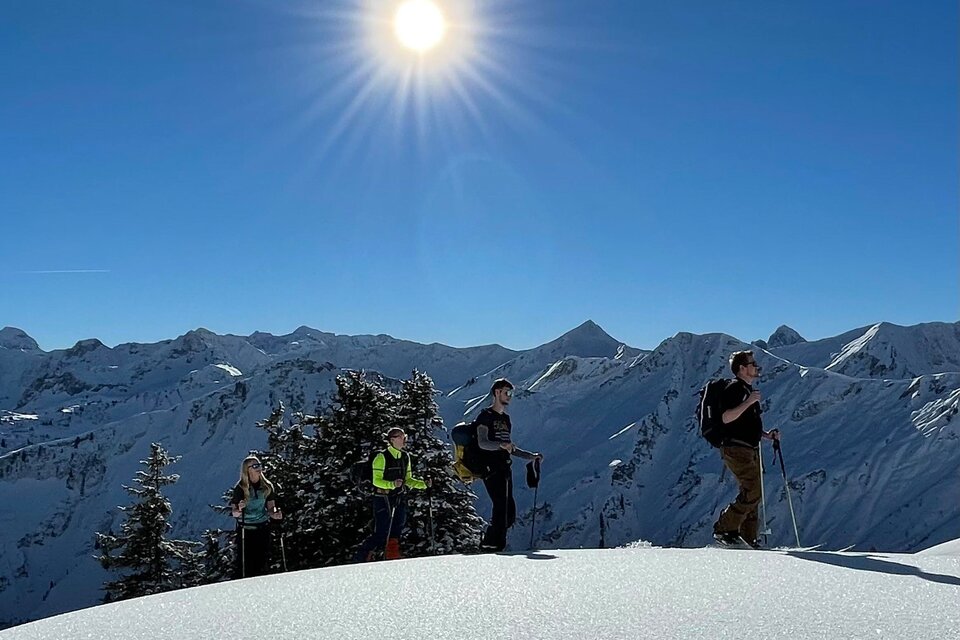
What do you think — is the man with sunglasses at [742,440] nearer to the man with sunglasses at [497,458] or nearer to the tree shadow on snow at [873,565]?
the tree shadow on snow at [873,565]

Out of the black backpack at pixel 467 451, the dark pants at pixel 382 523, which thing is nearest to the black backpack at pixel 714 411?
the black backpack at pixel 467 451

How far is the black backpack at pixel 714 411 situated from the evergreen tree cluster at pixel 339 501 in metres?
12.3

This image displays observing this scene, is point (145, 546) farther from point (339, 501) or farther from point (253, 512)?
point (253, 512)

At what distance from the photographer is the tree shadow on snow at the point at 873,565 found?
16.1 ft

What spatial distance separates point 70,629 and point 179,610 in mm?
614

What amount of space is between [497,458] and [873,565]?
4664mm

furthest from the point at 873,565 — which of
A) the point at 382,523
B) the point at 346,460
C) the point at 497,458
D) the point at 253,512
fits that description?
the point at 346,460

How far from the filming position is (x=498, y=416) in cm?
946

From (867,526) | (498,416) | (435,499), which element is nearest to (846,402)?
(867,526)

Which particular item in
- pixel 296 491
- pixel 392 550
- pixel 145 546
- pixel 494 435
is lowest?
pixel 145 546

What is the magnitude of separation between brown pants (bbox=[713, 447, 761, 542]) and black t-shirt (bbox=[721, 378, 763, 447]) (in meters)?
0.11

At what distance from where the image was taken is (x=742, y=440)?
26.8 ft

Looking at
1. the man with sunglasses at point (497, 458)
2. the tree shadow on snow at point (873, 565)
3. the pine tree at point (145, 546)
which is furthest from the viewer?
the pine tree at point (145, 546)

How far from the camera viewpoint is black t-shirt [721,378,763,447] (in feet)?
26.7
